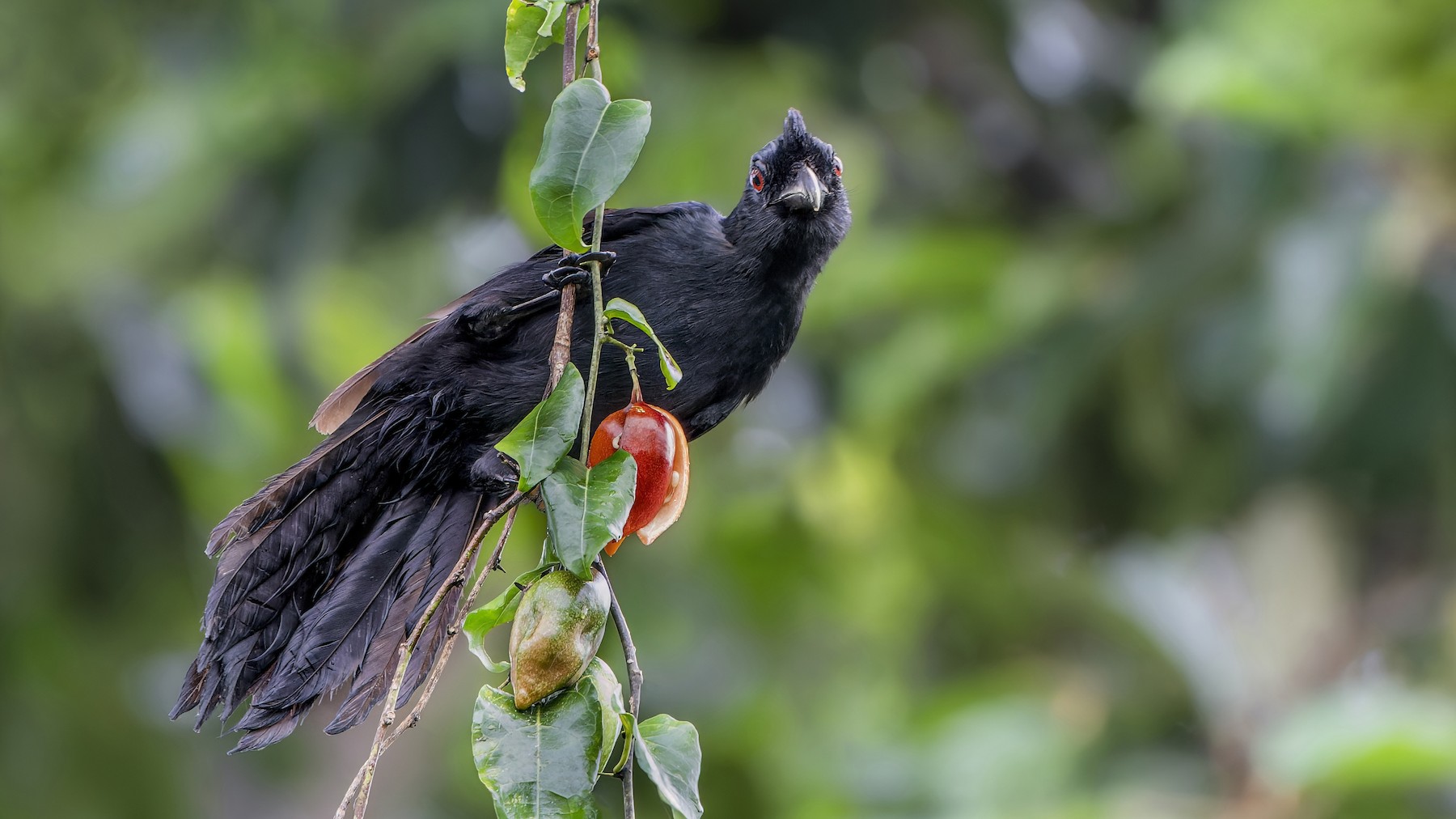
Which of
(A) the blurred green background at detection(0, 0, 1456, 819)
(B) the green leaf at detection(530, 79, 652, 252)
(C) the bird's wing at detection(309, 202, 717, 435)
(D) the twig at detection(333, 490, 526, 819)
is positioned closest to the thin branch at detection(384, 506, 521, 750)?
(D) the twig at detection(333, 490, 526, 819)

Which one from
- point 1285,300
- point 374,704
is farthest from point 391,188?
point 374,704

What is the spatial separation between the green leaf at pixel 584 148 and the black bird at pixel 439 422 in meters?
0.57

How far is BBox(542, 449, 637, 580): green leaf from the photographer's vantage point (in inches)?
61.3

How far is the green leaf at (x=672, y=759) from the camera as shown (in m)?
1.58

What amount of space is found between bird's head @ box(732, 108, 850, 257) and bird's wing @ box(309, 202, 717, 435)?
0.42ft

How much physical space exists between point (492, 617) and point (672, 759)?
264 millimetres

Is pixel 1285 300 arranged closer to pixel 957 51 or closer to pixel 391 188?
pixel 957 51

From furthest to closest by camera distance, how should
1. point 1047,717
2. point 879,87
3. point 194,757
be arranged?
point 194,757
point 879,87
point 1047,717

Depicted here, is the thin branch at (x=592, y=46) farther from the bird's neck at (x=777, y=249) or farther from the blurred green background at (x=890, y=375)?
the blurred green background at (x=890, y=375)

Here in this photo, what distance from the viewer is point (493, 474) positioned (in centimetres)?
237

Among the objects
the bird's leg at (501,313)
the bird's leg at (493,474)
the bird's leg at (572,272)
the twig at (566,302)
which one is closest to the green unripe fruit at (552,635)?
the twig at (566,302)

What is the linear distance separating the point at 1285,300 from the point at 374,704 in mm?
3340

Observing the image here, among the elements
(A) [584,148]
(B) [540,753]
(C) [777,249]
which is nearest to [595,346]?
(A) [584,148]

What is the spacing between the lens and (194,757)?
6.84 meters
